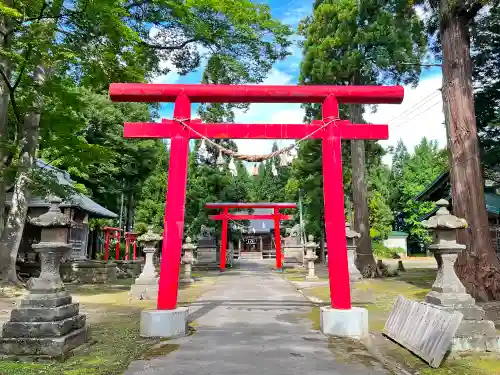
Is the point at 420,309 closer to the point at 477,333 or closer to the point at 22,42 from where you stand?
the point at 477,333

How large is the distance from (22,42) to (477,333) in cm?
1148

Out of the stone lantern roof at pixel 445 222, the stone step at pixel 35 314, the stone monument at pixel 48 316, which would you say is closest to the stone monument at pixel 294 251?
the stone lantern roof at pixel 445 222

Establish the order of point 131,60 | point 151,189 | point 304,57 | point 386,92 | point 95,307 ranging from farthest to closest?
point 151,189
point 304,57
point 131,60
point 95,307
point 386,92

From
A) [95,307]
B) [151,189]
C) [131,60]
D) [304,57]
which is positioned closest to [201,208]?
[151,189]

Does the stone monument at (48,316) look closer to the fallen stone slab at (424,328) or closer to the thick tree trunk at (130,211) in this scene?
the fallen stone slab at (424,328)

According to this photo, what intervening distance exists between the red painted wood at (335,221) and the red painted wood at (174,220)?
245 centimetres

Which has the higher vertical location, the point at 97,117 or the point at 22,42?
the point at 97,117

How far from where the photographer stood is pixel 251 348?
207 inches

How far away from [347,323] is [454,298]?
1.62 metres

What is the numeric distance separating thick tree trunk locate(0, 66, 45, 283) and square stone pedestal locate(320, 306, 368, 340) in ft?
33.4

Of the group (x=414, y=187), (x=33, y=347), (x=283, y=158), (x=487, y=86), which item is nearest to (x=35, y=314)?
(x=33, y=347)

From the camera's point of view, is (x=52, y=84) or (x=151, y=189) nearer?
(x=52, y=84)

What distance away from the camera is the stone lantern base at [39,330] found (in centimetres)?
493

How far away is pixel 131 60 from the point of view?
1262cm
